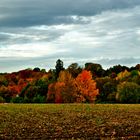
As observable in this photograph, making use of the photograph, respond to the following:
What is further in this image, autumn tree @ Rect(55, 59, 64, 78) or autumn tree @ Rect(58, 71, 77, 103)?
autumn tree @ Rect(55, 59, 64, 78)

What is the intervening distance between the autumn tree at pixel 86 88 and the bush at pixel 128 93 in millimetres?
6074

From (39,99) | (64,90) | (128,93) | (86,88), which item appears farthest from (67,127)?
(39,99)

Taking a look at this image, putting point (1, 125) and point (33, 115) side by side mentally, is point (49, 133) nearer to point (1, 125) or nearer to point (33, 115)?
point (1, 125)

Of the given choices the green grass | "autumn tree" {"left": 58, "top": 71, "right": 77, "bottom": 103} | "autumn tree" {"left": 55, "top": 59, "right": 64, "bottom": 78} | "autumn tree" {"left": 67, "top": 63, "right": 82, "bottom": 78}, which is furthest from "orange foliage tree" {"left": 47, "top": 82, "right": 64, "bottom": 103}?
the green grass

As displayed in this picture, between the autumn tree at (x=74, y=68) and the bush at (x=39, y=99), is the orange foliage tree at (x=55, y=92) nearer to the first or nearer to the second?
the bush at (x=39, y=99)

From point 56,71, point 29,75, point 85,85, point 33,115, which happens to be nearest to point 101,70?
point 56,71

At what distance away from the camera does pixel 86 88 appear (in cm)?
10231

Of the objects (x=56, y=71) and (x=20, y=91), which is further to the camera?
(x=56, y=71)

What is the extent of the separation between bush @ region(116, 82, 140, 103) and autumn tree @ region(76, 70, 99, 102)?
6074mm

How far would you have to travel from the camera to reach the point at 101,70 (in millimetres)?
159125

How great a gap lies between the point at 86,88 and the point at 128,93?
9.62 meters

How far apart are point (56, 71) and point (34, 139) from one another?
12024 centimetres

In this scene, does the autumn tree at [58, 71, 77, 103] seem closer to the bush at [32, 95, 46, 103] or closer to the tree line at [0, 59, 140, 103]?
the tree line at [0, 59, 140, 103]

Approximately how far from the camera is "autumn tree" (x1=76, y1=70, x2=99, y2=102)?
101188 mm
